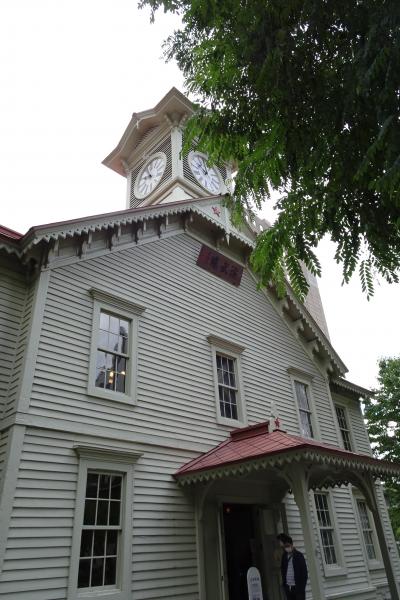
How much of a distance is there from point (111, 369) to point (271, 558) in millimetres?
5243

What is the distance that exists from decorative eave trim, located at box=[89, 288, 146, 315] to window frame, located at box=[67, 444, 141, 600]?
284 cm

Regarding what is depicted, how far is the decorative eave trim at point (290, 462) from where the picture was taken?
7.10 metres

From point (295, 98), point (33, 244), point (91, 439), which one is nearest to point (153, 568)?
point (91, 439)

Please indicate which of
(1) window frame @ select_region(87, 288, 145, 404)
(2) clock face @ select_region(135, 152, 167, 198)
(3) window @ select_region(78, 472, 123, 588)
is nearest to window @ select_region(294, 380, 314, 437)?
(1) window frame @ select_region(87, 288, 145, 404)

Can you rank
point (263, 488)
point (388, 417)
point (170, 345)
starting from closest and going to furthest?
point (170, 345) → point (263, 488) → point (388, 417)

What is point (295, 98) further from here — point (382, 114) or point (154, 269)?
point (154, 269)

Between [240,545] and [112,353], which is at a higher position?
[112,353]

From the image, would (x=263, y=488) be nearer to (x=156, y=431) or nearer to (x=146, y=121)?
(x=156, y=431)

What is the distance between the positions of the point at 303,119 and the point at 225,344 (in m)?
8.07

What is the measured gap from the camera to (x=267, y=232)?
3.50 metres

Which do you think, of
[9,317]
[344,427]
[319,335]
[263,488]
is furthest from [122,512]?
[344,427]

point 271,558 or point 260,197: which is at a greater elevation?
point 260,197

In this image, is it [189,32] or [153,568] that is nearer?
[189,32]

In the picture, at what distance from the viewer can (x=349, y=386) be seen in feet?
51.6
